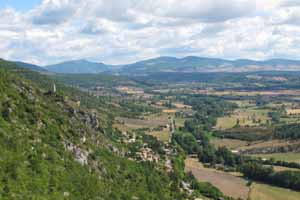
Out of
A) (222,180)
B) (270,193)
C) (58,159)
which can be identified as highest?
(58,159)

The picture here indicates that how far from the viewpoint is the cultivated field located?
138 m

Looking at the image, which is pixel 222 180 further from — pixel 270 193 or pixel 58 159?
pixel 58 159

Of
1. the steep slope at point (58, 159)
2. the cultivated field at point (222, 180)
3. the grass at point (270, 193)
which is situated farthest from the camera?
the cultivated field at point (222, 180)

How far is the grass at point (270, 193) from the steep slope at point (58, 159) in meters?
30.6

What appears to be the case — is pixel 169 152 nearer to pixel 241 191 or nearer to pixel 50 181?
pixel 241 191

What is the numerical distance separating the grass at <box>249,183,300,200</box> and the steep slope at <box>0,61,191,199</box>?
101 ft

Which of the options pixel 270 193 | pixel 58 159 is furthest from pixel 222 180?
pixel 58 159

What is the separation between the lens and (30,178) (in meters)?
72.8

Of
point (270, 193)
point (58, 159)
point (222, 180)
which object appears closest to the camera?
point (58, 159)

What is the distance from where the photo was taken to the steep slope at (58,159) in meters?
73.4

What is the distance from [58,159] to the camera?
8644 centimetres

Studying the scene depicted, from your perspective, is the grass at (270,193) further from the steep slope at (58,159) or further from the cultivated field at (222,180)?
the steep slope at (58,159)

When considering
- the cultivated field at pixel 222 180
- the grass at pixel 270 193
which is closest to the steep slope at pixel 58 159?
the cultivated field at pixel 222 180

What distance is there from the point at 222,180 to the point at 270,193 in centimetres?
1947
